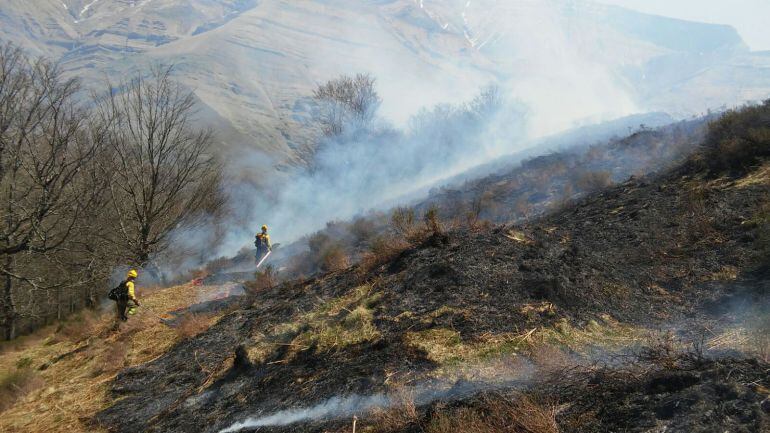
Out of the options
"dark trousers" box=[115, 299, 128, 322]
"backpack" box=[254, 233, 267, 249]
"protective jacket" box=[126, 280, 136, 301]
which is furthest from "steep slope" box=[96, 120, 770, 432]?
"backpack" box=[254, 233, 267, 249]

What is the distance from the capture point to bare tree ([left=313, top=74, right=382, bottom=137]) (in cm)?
3462

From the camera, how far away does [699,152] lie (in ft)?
31.0

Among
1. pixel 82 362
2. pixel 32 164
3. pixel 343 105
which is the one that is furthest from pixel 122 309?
pixel 343 105

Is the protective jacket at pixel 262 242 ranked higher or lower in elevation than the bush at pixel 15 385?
higher

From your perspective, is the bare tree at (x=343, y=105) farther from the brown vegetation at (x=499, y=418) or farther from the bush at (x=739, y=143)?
the brown vegetation at (x=499, y=418)

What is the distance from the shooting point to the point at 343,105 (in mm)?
34781

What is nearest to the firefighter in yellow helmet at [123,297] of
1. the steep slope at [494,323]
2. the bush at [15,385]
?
the bush at [15,385]

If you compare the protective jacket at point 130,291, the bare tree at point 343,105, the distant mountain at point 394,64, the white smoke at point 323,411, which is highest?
the distant mountain at point 394,64

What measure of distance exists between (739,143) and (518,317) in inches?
261

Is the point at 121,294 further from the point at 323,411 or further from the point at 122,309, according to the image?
the point at 323,411

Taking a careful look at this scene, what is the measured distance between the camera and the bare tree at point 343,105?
34625mm

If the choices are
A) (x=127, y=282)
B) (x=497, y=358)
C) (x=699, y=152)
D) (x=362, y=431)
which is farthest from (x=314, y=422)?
(x=699, y=152)

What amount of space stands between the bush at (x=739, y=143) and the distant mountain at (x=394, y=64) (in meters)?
50.6

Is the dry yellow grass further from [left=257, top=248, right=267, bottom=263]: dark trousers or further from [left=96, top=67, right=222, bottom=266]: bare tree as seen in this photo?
[left=257, top=248, right=267, bottom=263]: dark trousers
